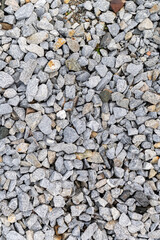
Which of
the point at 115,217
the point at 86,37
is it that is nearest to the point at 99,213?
the point at 115,217

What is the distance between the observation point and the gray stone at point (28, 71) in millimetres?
2125

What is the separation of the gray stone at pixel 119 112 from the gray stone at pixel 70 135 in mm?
359

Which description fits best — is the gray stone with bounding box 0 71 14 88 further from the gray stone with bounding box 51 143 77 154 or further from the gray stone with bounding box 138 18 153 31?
the gray stone with bounding box 138 18 153 31

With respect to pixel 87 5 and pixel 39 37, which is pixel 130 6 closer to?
pixel 87 5

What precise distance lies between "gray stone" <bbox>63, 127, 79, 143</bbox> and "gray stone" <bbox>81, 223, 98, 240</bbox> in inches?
27.2

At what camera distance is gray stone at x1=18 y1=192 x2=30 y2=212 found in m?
2.15

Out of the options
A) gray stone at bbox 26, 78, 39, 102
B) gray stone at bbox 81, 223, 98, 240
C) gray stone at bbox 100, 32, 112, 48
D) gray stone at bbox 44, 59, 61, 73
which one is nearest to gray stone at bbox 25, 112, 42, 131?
gray stone at bbox 26, 78, 39, 102

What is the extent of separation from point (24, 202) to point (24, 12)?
1.48 m

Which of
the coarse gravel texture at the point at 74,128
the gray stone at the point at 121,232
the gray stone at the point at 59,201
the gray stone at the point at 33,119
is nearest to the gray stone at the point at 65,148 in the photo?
the coarse gravel texture at the point at 74,128

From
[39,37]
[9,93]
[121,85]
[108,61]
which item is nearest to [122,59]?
[108,61]

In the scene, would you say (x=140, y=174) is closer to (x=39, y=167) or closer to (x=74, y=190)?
(x=74, y=190)

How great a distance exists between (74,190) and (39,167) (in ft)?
1.09

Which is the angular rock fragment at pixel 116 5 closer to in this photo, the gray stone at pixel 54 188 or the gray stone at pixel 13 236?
the gray stone at pixel 54 188

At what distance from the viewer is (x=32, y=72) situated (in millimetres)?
2146
